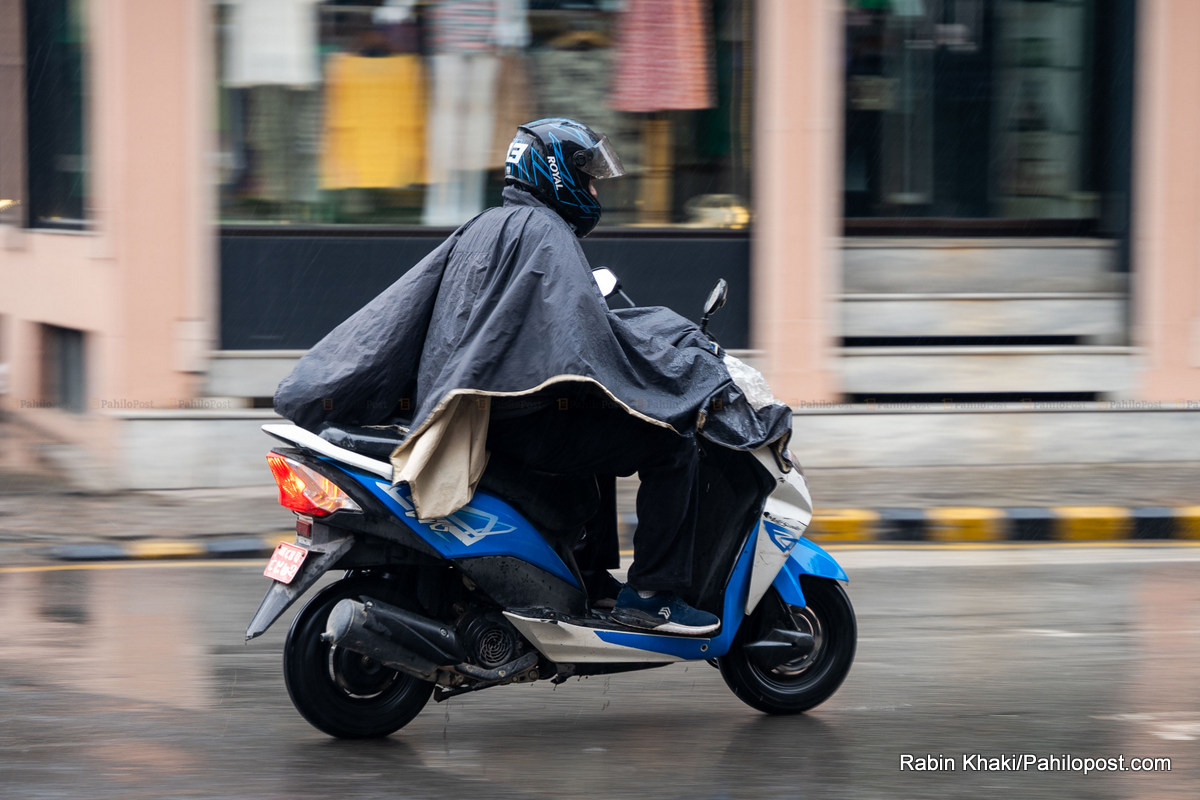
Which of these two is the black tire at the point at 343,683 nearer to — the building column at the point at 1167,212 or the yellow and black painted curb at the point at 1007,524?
the yellow and black painted curb at the point at 1007,524

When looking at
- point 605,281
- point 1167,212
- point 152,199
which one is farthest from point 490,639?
point 1167,212

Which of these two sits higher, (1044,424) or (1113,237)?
(1113,237)

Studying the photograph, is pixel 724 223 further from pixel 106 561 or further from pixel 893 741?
pixel 893 741

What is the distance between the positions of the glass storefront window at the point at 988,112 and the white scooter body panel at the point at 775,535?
257 inches

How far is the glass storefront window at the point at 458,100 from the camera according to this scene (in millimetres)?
10039

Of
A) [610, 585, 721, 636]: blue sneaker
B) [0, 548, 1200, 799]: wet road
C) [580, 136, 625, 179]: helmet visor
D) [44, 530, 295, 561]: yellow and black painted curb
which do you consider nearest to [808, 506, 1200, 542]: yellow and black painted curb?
[0, 548, 1200, 799]: wet road

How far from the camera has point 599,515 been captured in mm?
4742

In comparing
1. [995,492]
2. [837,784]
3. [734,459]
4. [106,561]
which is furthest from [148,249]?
[837,784]

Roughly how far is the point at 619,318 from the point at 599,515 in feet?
2.07

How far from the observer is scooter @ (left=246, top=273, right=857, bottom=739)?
427 centimetres

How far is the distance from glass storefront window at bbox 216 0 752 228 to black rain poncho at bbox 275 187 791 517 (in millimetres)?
5843

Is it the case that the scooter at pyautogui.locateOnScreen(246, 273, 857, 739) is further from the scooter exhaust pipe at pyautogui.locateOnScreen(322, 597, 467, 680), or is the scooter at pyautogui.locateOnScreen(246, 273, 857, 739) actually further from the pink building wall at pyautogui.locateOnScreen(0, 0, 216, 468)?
the pink building wall at pyautogui.locateOnScreen(0, 0, 216, 468)

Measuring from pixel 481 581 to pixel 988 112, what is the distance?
26.7 feet

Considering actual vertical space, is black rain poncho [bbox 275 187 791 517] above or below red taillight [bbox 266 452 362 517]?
above
